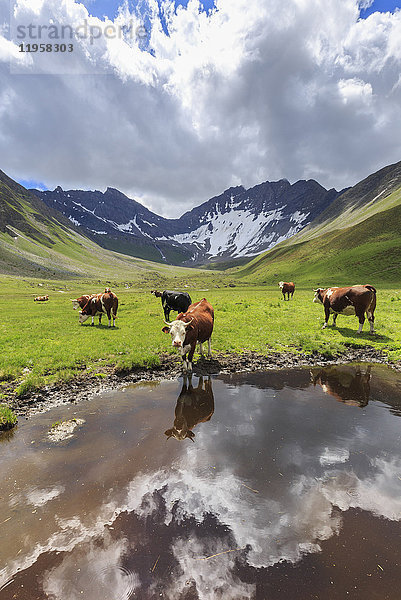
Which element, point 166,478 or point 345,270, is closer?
point 166,478

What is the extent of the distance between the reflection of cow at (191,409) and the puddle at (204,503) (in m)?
0.06

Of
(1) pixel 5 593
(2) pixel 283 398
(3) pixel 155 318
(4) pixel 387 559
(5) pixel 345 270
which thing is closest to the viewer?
(1) pixel 5 593

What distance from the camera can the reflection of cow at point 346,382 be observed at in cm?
1005

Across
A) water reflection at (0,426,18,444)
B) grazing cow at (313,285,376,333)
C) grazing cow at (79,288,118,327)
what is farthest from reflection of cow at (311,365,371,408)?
grazing cow at (79,288,118,327)

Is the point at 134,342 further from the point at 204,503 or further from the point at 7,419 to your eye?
the point at 204,503

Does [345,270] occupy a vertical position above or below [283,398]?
above

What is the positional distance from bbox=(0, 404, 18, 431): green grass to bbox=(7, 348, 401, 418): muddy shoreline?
59 cm

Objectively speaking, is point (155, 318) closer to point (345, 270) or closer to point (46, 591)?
point (46, 591)

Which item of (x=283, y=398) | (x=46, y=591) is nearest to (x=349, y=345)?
(x=283, y=398)

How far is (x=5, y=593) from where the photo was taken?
13.1 ft

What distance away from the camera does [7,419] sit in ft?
27.1

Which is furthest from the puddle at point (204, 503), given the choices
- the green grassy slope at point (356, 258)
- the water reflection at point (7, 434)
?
the green grassy slope at point (356, 258)

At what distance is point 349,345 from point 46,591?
55.1 ft

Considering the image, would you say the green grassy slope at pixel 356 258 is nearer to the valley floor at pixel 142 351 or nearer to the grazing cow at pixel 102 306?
the valley floor at pixel 142 351
